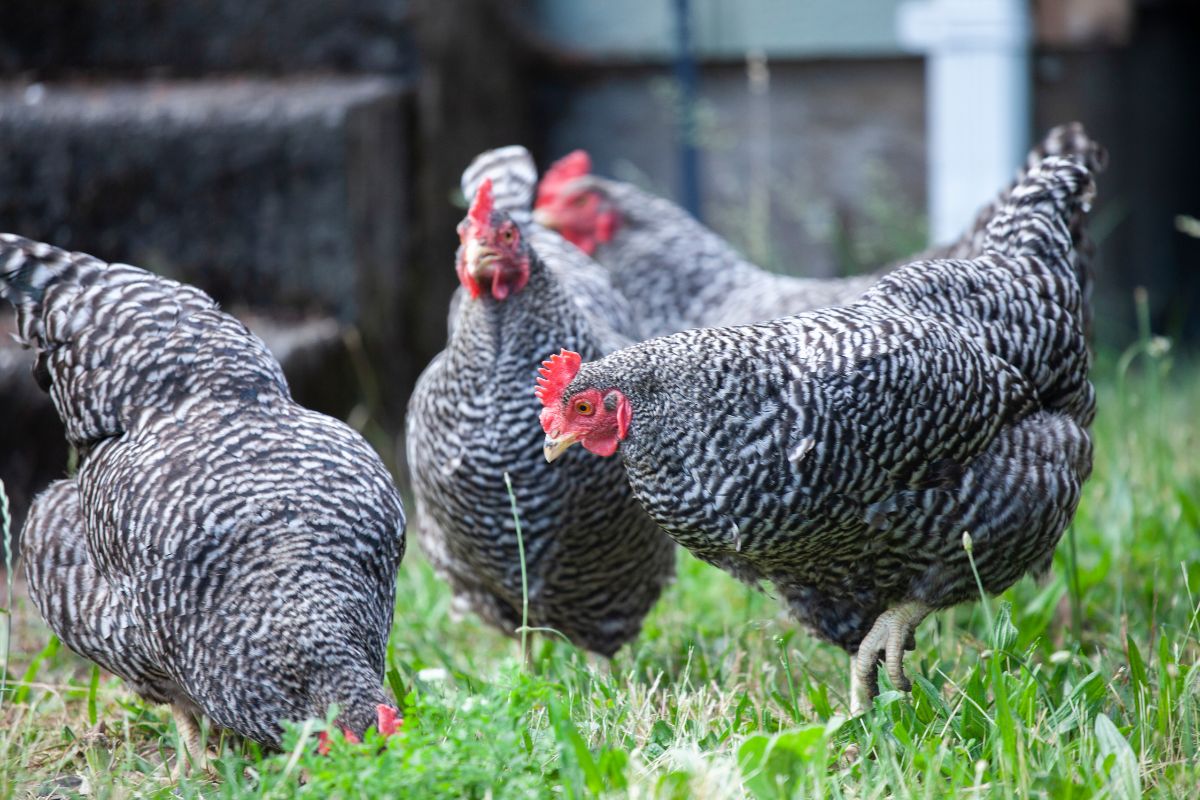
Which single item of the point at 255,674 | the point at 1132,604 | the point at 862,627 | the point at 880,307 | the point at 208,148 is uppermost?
the point at 208,148

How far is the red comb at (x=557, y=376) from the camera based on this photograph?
2.83 m

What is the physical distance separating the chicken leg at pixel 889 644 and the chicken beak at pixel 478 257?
140 cm

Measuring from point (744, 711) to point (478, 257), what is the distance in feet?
4.54

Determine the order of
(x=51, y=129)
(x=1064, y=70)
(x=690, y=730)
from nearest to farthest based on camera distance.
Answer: (x=690, y=730)
(x=51, y=129)
(x=1064, y=70)

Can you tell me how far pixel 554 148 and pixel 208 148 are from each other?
238 cm

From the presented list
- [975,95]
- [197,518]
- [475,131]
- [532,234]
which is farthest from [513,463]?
[975,95]

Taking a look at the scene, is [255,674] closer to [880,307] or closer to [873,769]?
[873,769]

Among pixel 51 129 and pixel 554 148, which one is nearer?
pixel 51 129

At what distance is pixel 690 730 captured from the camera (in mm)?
2885

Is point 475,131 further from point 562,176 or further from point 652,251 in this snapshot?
point 652,251

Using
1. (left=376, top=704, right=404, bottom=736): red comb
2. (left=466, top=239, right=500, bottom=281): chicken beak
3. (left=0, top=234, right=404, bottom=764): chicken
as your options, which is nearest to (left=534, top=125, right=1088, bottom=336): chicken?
(left=466, top=239, right=500, bottom=281): chicken beak

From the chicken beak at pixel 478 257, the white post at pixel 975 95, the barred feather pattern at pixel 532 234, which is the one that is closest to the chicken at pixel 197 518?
the chicken beak at pixel 478 257

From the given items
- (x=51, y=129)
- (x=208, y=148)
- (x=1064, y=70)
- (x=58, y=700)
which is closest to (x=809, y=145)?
(x=1064, y=70)

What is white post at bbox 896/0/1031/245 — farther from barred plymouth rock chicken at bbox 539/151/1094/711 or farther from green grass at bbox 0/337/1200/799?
barred plymouth rock chicken at bbox 539/151/1094/711
